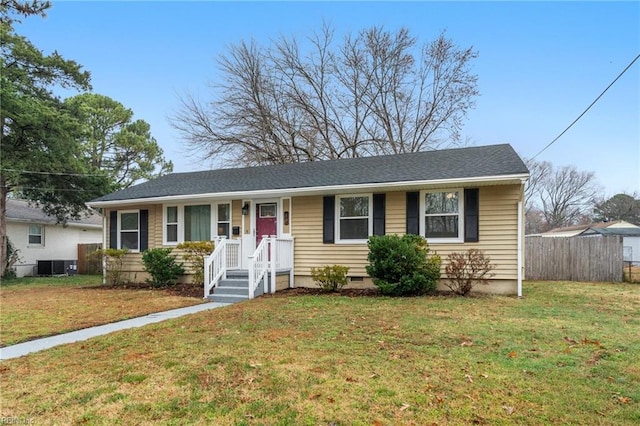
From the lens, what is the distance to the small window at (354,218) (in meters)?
10.8

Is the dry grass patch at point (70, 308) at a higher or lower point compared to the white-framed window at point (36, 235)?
lower

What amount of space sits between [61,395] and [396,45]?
21680 mm

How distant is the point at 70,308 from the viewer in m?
8.44

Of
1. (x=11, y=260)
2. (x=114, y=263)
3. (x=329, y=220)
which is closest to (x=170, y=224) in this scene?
(x=114, y=263)

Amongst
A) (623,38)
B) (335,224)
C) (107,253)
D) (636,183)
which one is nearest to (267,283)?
(335,224)

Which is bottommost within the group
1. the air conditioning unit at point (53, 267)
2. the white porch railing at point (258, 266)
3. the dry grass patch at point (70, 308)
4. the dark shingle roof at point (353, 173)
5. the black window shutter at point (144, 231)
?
the air conditioning unit at point (53, 267)

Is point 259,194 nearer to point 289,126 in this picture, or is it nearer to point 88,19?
point 88,19

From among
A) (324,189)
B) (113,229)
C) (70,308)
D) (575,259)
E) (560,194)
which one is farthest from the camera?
(560,194)

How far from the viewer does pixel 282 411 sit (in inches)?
126

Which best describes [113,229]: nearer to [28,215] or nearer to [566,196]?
[28,215]

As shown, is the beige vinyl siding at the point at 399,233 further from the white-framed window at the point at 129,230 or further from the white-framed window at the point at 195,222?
the white-framed window at the point at 129,230

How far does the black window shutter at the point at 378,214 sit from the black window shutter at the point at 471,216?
6.73 feet

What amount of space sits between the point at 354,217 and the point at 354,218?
0.09 feet

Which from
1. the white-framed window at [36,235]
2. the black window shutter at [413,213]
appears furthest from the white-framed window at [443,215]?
the white-framed window at [36,235]
